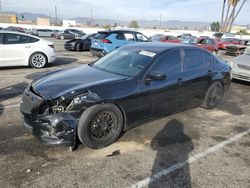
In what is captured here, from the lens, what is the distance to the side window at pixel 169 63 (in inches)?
180

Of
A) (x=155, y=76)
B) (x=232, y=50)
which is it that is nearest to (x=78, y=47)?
(x=232, y=50)

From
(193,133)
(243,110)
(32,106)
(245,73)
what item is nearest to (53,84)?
(32,106)

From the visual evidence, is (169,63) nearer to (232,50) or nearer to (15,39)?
(15,39)

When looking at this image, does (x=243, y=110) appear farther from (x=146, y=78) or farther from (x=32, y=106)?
(x=32, y=106)

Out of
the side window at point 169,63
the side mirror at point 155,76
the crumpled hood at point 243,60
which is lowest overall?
the crumpled hood at point 243,60

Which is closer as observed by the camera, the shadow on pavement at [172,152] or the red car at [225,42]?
the shadow on pavement at [172,152]

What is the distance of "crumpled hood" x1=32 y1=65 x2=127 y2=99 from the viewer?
3.76m

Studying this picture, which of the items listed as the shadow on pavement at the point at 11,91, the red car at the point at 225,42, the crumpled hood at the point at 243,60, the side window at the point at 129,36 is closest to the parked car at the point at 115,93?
the shadow on pavement at the point at 11,91

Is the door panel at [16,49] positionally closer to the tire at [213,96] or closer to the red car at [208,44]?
the tire at [213,96]

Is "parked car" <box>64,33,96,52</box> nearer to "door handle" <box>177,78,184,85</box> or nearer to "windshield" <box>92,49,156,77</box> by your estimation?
"windshield" <box>92,49,156,77</box>

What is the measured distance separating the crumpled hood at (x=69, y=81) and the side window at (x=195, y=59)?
1636 mm

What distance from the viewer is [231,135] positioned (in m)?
4.71

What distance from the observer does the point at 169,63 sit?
15.7 ft

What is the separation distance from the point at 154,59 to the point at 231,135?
2002 mm
